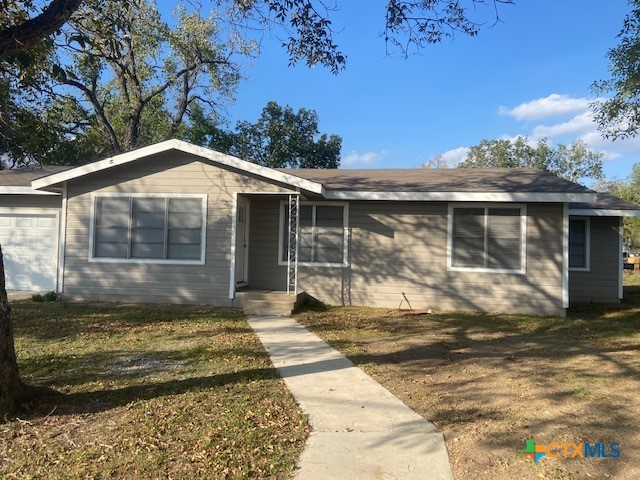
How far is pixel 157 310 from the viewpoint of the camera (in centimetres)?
1009

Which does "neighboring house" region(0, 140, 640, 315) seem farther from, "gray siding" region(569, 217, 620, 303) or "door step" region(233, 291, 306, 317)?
"gray siding" region(569, 217, 620, 303)

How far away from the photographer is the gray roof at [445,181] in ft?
35.3

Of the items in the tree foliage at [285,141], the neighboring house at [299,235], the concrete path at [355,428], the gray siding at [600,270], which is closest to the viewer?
the concrete path at [355,428]

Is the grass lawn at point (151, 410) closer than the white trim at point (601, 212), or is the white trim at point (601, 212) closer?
the grass lawn at point (151, 410)

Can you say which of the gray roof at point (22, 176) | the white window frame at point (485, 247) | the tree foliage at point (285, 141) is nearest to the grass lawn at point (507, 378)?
the white window frame at point (485, 247)

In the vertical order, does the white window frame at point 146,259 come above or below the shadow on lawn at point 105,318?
above

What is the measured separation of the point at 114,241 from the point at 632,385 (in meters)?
10.2

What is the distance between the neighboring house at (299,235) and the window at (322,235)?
26 mm

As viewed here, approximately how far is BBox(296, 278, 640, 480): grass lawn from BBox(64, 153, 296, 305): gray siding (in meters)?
2.48

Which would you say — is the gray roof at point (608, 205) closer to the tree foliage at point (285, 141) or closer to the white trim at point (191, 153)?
the white trim at point (191, 153)

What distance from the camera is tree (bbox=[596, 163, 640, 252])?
34219 mm

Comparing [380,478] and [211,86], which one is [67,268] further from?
[211,86]

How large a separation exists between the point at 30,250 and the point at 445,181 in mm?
10886

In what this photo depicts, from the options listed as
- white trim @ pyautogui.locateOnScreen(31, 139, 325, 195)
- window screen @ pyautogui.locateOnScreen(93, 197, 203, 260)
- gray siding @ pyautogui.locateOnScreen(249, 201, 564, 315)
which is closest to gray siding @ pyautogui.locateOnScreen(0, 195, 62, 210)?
white trim @ pyautogui.locateOnScreen(31, 139, 325, 195)
